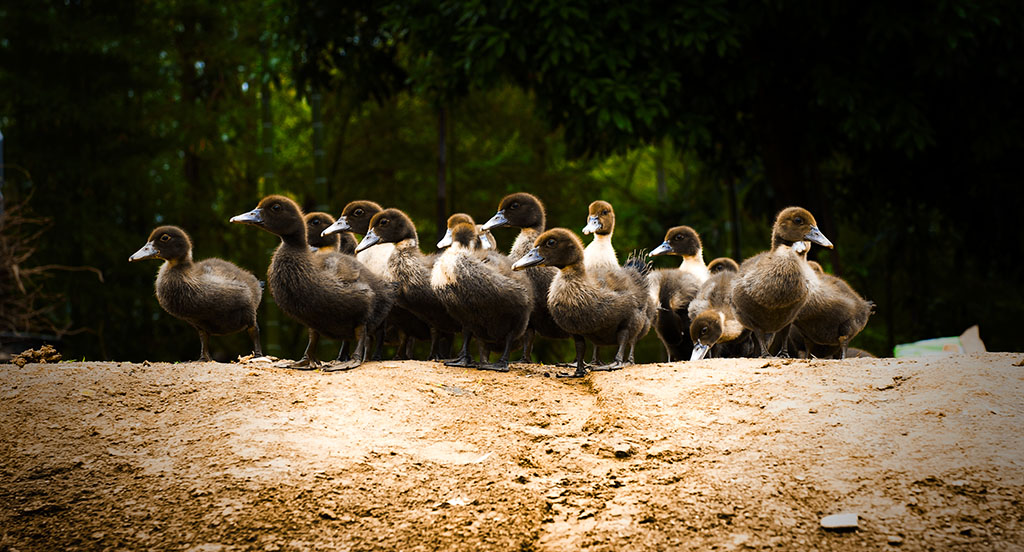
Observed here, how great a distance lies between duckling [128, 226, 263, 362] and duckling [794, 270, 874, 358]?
177 inches

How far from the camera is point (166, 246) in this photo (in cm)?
728

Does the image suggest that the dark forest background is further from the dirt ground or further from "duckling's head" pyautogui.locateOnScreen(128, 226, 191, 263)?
the dirt ground

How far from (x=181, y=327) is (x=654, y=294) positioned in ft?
40.0

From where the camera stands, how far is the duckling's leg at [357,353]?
6586 mm

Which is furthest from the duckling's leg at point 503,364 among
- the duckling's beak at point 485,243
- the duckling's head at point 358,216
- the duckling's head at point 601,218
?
the duckling's head at point 358,216

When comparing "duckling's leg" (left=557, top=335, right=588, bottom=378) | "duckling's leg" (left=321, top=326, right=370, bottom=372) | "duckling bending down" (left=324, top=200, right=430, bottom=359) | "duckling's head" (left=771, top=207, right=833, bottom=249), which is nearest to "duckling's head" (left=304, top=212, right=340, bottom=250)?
"duckling bending down" (left=324, top=200, right=430, bottom=359)

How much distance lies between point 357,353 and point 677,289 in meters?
3.20

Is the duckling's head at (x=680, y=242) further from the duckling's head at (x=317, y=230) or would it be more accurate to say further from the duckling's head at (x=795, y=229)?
the duckling's head at (x=317, y=230)

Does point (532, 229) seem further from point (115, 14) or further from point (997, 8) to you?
point (115, 14)

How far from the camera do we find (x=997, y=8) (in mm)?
11312

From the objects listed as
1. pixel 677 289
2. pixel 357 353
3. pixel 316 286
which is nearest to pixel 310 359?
pixel 357 353

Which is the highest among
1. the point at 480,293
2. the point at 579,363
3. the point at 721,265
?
the point at 721,265

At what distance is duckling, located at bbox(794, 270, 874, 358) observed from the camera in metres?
7.35

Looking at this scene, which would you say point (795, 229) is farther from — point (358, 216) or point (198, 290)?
point (198, 290)
